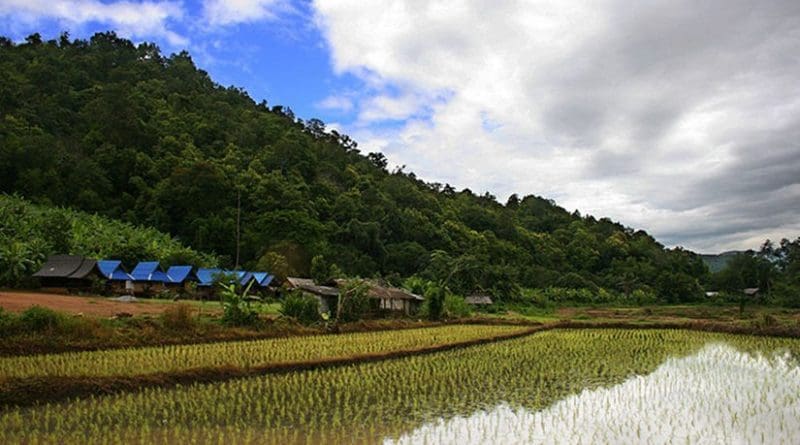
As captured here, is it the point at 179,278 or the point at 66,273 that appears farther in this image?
the point at 179,278

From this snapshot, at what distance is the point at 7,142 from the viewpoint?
4422cm

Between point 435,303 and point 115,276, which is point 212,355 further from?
point 115,276

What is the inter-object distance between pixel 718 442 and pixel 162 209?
47.6 meters

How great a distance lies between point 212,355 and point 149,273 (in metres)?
20.3

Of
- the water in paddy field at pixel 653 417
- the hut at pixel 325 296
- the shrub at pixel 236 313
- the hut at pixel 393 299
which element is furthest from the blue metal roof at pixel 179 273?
the water in paddy field at pixel 653 417

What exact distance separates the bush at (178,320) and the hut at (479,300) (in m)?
25.8

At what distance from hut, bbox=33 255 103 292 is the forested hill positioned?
41.0 feet

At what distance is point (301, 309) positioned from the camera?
831 inches

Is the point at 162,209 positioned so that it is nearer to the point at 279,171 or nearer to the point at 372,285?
the point at 279,171

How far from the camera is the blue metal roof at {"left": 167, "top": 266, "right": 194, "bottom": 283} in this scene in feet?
105

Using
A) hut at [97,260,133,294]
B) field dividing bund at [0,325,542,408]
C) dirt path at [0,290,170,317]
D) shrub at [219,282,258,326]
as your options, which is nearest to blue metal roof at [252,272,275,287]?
hut at [97,260,133,294]

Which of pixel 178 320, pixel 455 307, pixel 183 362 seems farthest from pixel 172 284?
pixel 183 362

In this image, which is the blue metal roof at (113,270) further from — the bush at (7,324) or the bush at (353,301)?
the bush at (7,324)

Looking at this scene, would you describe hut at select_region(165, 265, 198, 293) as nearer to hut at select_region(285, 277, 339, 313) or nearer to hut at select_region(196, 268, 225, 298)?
hut at select_region(196, 268, 225, 298)
